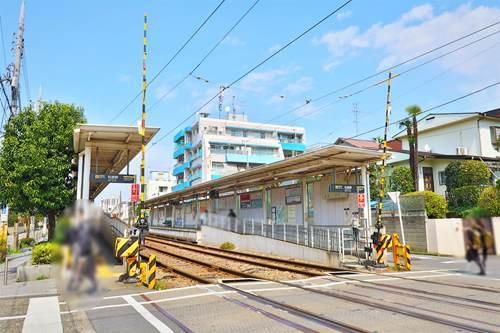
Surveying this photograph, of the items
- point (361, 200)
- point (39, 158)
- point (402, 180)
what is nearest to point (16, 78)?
point (39, 158)

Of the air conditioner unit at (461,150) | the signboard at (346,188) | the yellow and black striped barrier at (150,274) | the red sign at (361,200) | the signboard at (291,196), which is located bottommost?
the yellow and black striped barrier at (150,274)

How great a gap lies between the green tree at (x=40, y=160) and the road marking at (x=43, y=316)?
5.16 metres

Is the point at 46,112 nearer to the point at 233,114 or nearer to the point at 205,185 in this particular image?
the point at 205,185

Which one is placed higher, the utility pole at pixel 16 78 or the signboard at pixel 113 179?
the utility pole at pixel 16 78

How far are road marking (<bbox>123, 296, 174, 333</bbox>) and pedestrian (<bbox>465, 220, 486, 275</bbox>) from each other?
7.09 metres

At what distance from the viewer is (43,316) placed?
8422 mm

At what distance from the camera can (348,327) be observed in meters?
7.08

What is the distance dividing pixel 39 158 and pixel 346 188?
1152 cm

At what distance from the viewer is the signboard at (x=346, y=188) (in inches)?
647

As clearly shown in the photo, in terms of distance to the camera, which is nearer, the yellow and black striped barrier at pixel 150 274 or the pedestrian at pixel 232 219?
the pedestrian at pixel 232 219

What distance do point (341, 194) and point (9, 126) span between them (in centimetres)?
1452

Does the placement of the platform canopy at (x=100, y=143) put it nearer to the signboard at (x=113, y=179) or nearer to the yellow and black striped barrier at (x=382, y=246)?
the signboard at (x=113, y=179)

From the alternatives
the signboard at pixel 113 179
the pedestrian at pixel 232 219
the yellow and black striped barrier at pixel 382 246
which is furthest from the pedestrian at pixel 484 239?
the yellow and black striped barrier at pixel 382 246

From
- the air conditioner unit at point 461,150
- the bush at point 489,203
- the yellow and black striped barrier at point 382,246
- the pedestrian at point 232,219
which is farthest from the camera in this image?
the air conditioner unit at point 461,150
